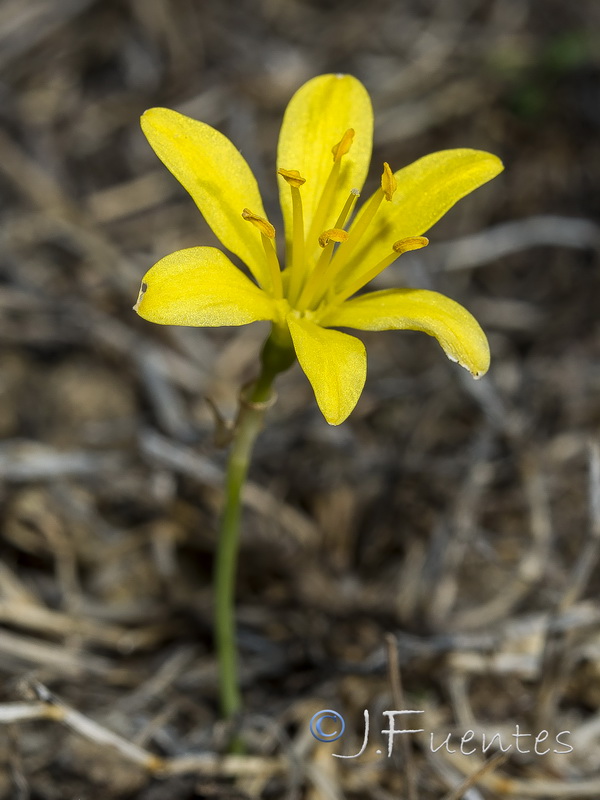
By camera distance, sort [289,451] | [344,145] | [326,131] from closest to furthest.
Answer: [344,145] < [326,131] < [289,451]

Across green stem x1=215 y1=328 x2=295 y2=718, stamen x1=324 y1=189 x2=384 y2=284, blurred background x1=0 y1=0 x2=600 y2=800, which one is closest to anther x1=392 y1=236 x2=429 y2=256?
stamen x1=324 y1=189 x2=384 y2=284

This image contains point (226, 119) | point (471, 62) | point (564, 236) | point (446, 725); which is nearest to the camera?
point (446, 725)

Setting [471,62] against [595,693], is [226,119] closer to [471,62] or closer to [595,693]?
[471,62]

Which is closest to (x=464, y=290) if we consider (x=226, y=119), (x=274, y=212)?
(x=274, y=212)

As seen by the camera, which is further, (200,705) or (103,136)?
(103,136)

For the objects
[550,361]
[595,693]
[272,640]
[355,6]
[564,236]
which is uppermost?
[355,6]

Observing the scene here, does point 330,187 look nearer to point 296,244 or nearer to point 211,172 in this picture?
point 296,244

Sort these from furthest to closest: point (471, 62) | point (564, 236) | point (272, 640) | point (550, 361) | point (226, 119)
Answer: point (471, 62)
point (226, 119)
point (564, 236)
point (550, 361)
point (272, 640)
